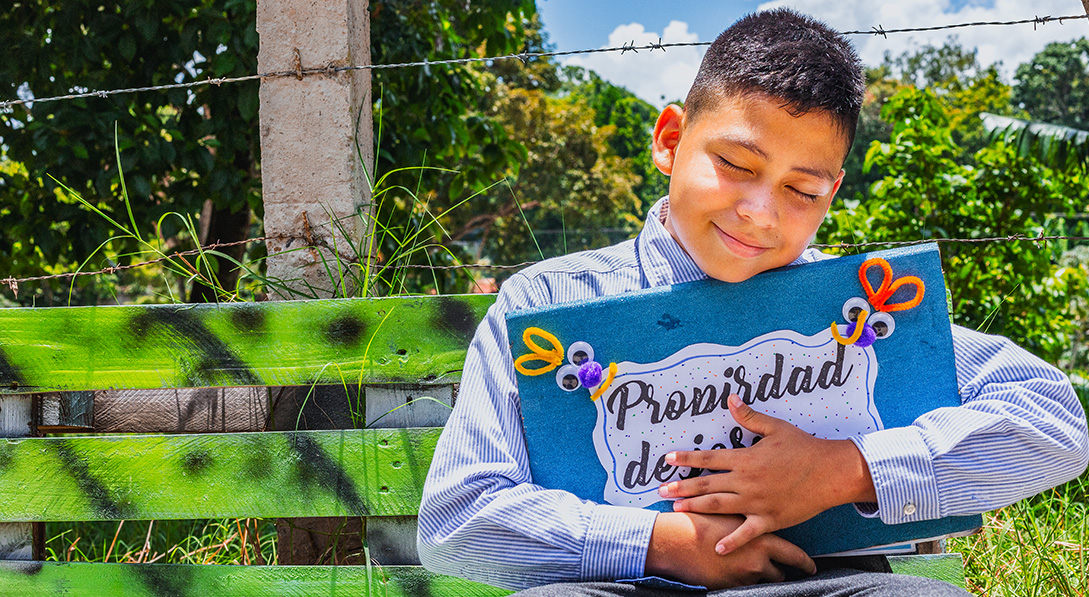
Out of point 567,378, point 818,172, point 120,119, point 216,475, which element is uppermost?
point 120,119

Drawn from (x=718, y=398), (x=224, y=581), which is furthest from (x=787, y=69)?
(x=224, y=581)

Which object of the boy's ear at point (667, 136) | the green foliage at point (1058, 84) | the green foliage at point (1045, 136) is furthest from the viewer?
the green foliage at point (1058, 84)

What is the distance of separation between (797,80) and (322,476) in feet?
4.24

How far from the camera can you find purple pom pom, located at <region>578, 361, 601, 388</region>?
1.32 meters

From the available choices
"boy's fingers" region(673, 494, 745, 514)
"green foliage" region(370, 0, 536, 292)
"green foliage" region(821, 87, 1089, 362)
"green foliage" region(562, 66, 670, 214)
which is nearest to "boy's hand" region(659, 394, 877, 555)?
"boy's fingers" region(673, 494, 745, 514)

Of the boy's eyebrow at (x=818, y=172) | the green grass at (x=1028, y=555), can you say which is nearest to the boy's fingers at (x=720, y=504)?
the boy's eyebrow at (x=818, y=172)

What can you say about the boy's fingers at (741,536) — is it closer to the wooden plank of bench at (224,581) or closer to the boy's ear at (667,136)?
the boy's ear at (667,136)

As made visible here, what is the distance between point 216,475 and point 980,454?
1556 mm

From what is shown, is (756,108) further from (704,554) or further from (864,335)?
(704,554)

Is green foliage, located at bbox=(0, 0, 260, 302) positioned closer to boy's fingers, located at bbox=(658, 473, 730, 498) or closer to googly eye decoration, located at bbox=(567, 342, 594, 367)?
googly eye decoration, located at bbox=(567, 342, 594, 367)

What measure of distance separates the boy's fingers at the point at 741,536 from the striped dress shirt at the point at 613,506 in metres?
0.11

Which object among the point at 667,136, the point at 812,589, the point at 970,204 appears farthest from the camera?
the point at 970,204

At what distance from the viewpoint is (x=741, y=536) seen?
117 centimetres

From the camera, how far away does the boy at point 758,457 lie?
1.20 metres
